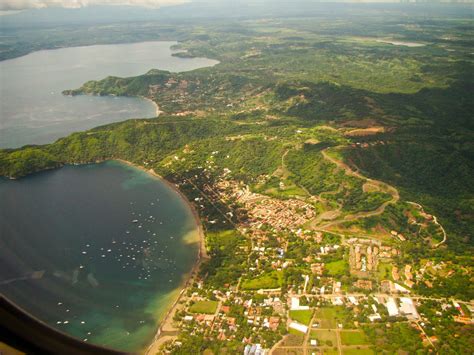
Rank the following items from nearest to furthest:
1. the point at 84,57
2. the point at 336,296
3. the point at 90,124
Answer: the point at 336,296 → the point at 90,124 → the point at 84,57

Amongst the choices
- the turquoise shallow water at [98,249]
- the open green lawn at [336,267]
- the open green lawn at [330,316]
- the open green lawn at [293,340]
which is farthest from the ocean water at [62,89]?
the open green lawn at [330,316]

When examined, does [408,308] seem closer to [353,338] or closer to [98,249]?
[353,338]

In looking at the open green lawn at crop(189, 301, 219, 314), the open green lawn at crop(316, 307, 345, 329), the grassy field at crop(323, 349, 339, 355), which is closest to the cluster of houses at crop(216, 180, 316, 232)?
the open green lawn at crop(316, 307, 345, 329)

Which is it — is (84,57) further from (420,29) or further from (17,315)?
(17,315)

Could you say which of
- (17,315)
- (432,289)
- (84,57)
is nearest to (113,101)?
(84,57)

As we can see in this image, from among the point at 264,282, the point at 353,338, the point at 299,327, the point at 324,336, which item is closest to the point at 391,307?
the point at 353,338
